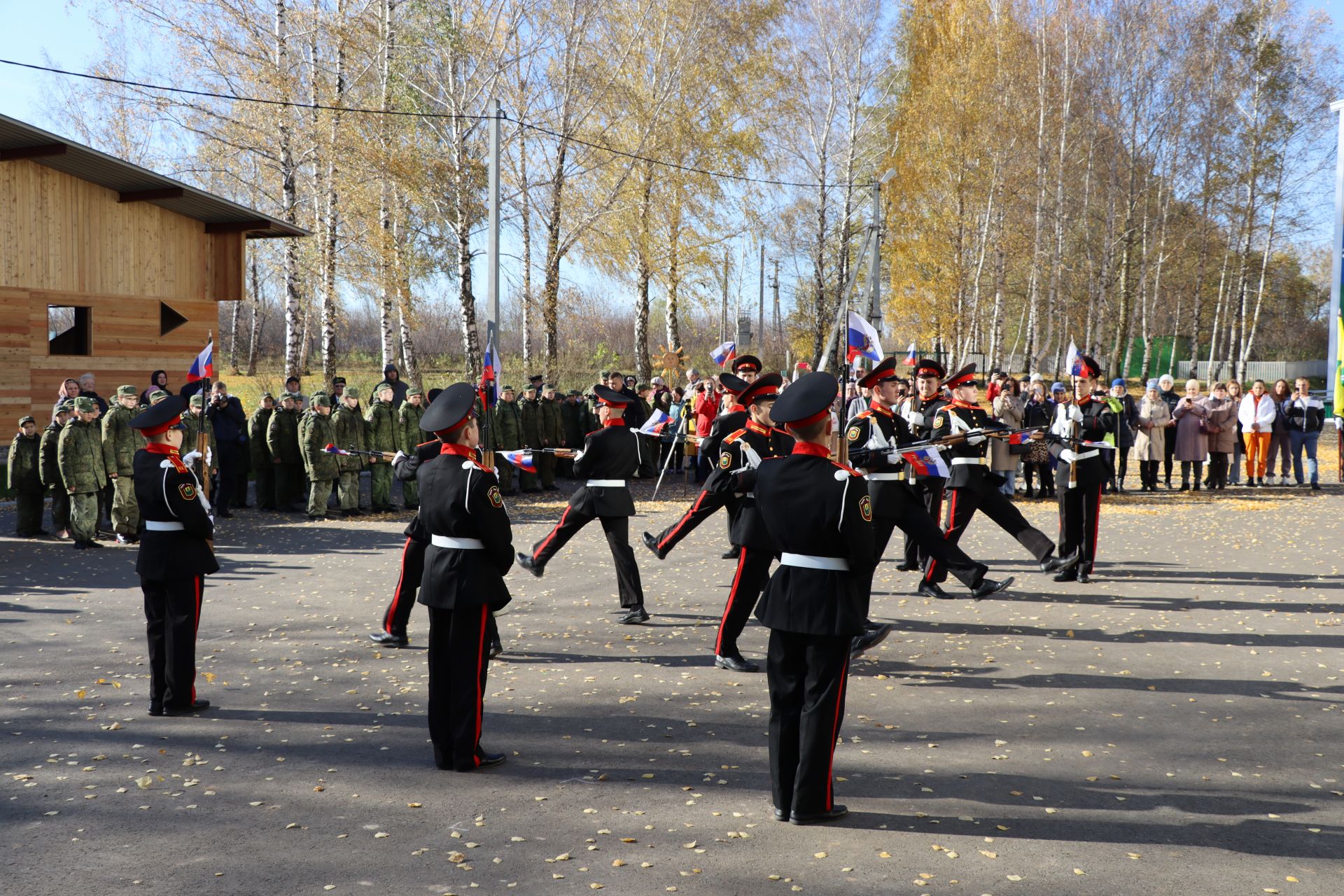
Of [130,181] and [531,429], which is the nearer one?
[531,429]

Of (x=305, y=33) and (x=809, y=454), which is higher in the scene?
(x=305, y=33)

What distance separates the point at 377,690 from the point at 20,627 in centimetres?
357

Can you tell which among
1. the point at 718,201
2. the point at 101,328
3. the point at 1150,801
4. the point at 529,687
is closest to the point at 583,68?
the point at 718,201

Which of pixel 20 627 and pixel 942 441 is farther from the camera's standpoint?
pixel 942 441

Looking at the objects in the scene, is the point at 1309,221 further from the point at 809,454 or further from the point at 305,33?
the point at 809,454

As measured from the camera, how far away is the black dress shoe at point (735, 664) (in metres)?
7.53

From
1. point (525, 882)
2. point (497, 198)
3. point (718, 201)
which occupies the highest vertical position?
point (718, 201)

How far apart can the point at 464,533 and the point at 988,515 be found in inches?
238

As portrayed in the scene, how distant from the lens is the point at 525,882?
4320 millimetres

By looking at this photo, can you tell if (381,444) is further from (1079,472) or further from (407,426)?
→ (1079,472)

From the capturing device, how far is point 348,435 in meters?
15.8

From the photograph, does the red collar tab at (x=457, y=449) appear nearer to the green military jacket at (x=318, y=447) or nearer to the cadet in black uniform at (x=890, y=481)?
the cadet in black uniform at (x=890, y=481)

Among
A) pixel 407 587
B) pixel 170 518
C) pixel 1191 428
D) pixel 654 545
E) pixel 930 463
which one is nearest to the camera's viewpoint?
pixel 170 518

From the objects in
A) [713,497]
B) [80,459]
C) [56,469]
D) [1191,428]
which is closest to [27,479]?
[56,469]
